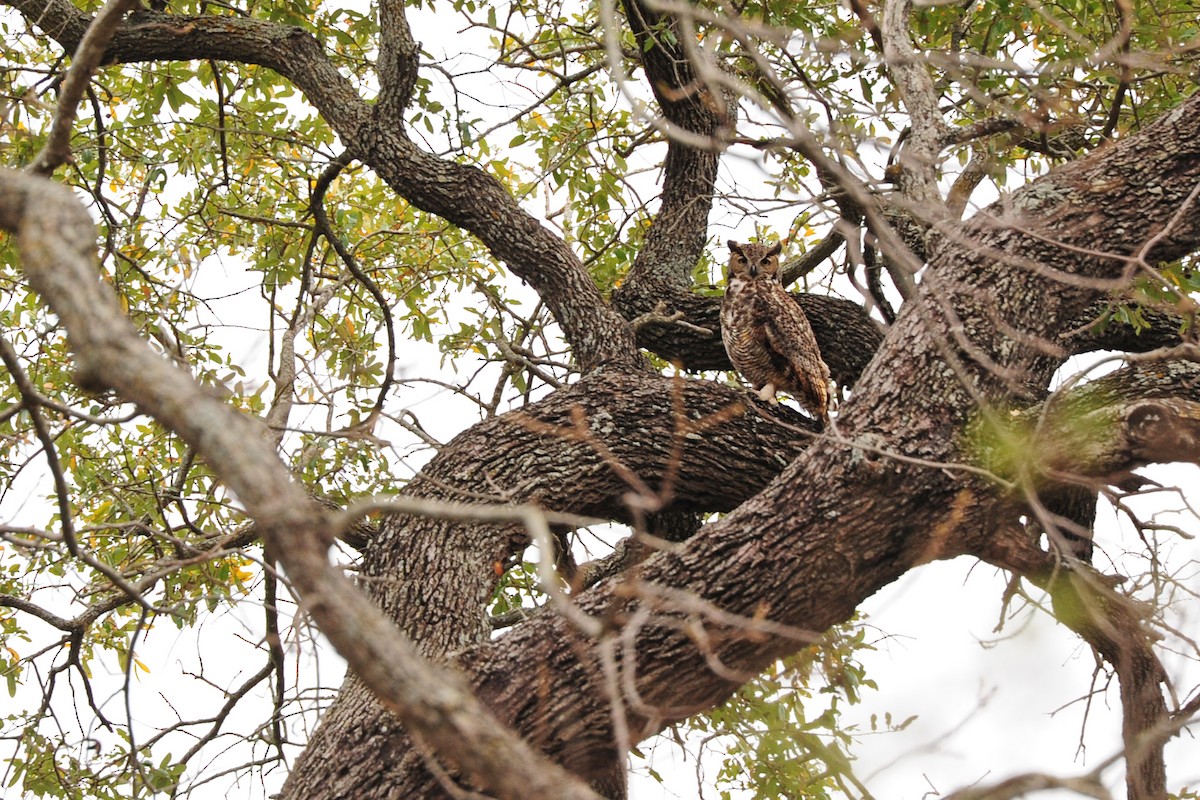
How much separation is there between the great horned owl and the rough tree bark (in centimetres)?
53

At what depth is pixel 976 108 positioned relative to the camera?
4.97 meters

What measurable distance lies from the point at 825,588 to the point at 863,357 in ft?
6.22

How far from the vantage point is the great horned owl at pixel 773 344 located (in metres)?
4.66

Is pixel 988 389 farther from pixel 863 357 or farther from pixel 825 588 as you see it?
pixel 863 357

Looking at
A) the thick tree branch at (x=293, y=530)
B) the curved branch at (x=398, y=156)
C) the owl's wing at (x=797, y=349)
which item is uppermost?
the curved branch at (x=398, y=156)

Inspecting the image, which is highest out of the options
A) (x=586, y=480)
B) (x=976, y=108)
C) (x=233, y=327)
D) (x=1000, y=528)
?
(x=233, y=327)

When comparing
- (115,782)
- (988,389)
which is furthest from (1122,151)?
(115,782)

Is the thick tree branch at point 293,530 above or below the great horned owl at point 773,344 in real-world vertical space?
below

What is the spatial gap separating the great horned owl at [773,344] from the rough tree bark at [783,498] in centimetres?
53

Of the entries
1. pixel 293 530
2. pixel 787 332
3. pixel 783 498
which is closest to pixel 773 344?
pixel 787 332

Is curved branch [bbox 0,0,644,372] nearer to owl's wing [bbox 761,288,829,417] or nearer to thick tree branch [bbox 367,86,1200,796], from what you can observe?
owl's wing [bbox 761,288,829,417]

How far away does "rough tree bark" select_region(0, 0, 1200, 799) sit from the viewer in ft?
10.1

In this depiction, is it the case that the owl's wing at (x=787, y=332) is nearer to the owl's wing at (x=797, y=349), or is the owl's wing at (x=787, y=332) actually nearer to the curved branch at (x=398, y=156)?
the owl's wing at (x=797, y=349)

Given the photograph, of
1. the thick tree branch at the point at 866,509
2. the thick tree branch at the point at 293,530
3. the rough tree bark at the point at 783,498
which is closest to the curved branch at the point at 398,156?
the rough tree bark at the point at 783,498
